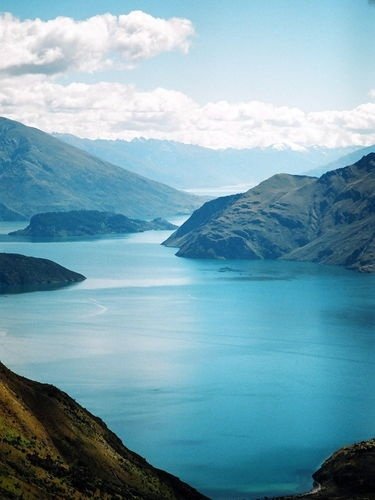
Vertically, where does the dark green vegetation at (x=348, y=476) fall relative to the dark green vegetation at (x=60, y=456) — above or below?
below

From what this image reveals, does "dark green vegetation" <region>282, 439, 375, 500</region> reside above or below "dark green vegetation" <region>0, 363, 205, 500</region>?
below

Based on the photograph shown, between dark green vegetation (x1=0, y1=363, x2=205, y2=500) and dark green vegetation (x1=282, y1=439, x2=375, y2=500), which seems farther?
dark green vegetation (x1=282, y1=439, x2=375, y2=500)

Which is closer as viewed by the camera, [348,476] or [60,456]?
[60,456]

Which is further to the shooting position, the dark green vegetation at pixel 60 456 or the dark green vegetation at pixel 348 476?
the dark green vegetation at pixel 348 476

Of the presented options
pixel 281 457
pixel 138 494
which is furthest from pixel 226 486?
pixel 138 494

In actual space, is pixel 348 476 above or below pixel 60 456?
below
